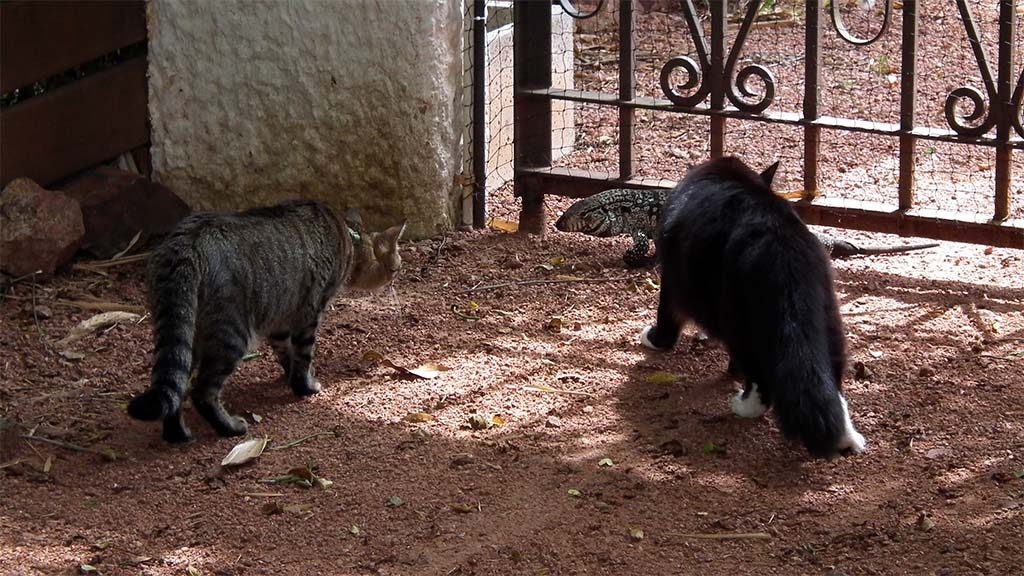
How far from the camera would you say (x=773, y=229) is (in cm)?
492

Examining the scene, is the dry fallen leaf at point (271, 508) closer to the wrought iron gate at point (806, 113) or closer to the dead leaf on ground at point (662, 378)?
the dead leaf on ground at point (662, 378)

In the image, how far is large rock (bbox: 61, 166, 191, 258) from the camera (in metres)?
7.15

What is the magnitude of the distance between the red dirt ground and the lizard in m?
0.34

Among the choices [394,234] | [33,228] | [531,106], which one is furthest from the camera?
[531,106]

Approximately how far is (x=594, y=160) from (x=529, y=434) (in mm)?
3979

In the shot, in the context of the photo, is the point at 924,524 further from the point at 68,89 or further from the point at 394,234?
the point at 68,89

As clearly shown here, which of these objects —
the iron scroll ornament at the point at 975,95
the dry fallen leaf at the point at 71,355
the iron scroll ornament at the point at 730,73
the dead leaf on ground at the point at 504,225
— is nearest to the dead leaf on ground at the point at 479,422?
the dry fallen leaf at the point at 71,355

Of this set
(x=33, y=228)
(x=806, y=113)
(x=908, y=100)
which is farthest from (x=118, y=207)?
(x=908, y=100)

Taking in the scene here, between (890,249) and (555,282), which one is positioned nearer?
(555,282)

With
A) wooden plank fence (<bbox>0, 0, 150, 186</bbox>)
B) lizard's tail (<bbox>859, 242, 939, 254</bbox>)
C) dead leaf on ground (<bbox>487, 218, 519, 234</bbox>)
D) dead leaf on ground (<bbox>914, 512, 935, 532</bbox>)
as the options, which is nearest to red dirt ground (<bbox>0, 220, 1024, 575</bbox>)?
dead leaf on ground (<bbox>914, 512, 935, 532</bbox>)

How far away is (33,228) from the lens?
673 cm

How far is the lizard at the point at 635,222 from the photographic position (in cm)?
715

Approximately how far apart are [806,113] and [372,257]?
7.95 feet

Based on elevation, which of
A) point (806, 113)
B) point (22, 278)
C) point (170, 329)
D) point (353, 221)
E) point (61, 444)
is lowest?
point (61, 444)
